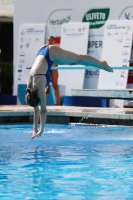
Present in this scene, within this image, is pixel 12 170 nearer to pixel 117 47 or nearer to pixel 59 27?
pixel 117 47

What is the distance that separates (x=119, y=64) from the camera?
15.6 m

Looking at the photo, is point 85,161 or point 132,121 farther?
point 132,121

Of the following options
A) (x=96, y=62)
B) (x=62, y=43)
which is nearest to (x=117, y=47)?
(x=62, y=43)

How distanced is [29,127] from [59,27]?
19.3 feet

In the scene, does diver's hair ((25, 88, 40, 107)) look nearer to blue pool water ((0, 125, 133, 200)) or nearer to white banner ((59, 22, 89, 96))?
blue pool water ((0, 125, 133, 200))

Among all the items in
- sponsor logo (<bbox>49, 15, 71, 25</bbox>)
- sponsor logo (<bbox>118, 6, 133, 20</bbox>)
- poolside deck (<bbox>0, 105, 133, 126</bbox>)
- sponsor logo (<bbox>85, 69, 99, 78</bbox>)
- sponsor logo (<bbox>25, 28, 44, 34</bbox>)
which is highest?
sponsor logo (<bbox>118, 6, 133, 20</bbox>)

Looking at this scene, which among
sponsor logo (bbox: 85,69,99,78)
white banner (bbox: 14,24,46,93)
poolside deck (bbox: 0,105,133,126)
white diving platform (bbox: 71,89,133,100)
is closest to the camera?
poolside deck (bbox: 0,105,133,126)

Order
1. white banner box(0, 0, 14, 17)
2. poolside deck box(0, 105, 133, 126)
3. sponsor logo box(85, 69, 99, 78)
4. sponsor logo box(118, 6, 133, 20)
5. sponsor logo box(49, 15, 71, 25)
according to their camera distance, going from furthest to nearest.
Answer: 1. white banner box(0, 0, 14, 17)
2. sponsor logo box(49, 15, 71, 25)
3. sponsor logo box(85, 69, 99, 78)
4. sponsor logo box(118, 6, 133, 20)
5. poolside deck box(0, 105, 133, 126)

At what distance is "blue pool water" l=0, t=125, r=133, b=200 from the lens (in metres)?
5.36

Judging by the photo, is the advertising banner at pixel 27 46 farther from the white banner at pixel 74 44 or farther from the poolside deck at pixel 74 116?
the poolside deck at pixel 74 116

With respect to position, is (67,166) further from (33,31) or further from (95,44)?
(33,31)

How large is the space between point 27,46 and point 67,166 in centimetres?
1100

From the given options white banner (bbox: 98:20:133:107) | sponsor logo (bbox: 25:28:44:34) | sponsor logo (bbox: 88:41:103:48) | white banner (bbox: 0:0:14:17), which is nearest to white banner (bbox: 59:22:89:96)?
sponsor logo (bbox: 88:41:103:48)

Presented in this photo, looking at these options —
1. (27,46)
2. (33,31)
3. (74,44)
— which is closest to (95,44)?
(74,44)
